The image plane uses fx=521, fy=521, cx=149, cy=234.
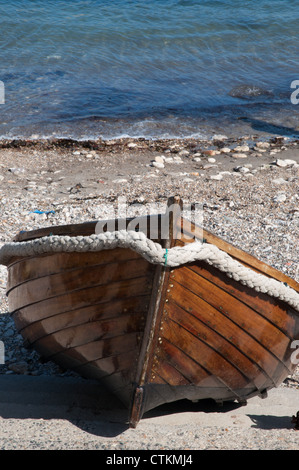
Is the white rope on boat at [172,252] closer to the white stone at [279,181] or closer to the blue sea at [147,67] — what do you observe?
the white stone at [279,181]

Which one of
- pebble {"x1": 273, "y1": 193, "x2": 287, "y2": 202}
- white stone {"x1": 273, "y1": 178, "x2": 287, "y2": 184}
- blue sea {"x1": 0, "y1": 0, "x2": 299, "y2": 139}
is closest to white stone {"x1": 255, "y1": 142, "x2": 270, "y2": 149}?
blue sea {"x1": 0, "y1": 0, "x2": 299, "y2": 139}

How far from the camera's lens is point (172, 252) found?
3127 millimetres

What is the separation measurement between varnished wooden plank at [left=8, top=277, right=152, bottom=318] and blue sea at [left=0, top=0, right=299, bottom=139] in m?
7.95

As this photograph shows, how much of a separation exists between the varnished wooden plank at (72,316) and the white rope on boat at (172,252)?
35 cm

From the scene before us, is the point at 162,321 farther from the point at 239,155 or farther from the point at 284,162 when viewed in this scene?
the point at 239,155

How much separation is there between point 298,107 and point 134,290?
1130cm

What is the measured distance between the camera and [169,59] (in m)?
16.3

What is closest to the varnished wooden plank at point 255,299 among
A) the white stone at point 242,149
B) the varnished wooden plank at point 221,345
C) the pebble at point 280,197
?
the varnished wooden plank at point 221,345

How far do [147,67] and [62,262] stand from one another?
13329 millimetres

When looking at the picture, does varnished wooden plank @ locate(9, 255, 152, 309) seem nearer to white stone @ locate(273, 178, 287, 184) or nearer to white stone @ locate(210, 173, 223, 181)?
white stone @ locate(210, 173, 223, 181)

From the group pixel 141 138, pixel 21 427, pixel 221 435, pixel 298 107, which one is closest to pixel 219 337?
pixel 221 435

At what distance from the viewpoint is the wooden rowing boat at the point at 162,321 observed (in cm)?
330

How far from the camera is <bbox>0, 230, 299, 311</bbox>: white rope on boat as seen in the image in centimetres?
312

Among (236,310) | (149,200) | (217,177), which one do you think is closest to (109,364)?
(236,310)
